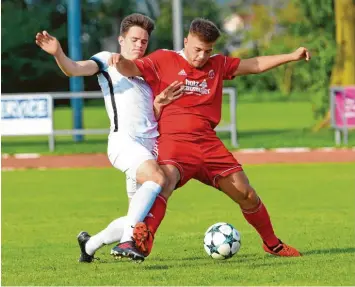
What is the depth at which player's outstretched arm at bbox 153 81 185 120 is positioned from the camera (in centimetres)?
934

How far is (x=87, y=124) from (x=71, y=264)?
31.4m

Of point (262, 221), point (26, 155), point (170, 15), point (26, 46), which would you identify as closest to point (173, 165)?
point (262, 221)

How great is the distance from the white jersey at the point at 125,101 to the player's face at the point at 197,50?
1.54 ft

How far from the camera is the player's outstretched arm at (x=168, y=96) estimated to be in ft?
30.7

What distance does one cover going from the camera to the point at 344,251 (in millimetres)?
10234

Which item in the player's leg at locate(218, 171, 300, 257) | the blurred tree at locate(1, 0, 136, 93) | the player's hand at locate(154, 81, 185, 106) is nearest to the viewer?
the player's hand at locate(154, 81, 185, 106)

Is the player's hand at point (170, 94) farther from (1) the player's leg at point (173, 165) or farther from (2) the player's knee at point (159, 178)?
(2) the player's knee at point (159, 178)

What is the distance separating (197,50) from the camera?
9297mm

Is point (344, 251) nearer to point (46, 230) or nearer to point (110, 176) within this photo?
point (46, 230)

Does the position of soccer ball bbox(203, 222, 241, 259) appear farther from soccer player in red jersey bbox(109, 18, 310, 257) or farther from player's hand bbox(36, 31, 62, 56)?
player's hand bbox(36, 31, 62, 56)

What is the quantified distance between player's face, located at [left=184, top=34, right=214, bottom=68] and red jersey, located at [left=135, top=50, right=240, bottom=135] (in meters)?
0.09

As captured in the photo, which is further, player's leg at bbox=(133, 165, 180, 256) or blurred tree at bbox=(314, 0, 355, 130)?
blurred tree at bbox=(314, 0, 355, 130)

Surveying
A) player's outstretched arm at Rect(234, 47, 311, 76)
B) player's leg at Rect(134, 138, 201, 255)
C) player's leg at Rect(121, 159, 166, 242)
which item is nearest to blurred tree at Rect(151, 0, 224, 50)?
player's outstretched arm at Rect(234, 47, 311, 76)

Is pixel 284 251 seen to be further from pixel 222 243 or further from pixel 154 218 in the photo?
pixel 154 218
